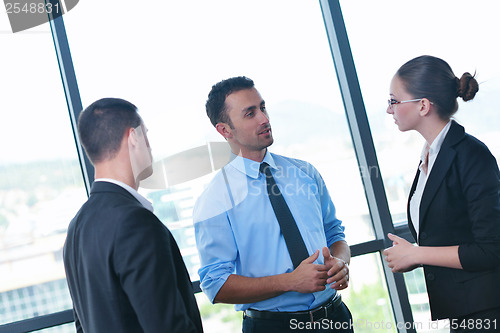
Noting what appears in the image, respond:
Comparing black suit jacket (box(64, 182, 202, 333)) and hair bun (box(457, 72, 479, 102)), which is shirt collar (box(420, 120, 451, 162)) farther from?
black suit jacket (box(64, 182, 202, 333))

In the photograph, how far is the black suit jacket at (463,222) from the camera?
5.50ft

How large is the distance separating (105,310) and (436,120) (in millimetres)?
1441

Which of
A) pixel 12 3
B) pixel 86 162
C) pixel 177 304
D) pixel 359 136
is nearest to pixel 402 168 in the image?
pixel 359 136

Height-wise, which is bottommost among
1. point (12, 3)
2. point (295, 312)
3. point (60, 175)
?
point (295, 312)

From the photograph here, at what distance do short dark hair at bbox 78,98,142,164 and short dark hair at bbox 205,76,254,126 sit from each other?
0.76 metres

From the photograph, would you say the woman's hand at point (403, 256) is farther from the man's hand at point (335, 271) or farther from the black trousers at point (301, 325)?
the black trousers at point (301, 325)

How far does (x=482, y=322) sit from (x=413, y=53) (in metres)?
1.87

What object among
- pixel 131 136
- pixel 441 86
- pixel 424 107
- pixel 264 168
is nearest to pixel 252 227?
pixel 264 168

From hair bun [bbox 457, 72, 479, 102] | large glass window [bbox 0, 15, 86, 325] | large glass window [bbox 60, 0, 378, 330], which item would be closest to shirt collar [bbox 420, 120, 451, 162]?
hair bun [bbox 457, 72, 479, 102]

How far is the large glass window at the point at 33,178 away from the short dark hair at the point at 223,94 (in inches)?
35.2

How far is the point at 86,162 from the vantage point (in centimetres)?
254

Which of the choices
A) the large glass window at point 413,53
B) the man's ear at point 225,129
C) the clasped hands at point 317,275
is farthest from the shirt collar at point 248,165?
the large glass window at point 413,53

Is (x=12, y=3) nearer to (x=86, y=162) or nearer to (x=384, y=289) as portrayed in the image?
(x=86, y=162)

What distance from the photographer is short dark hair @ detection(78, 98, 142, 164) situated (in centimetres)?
144
